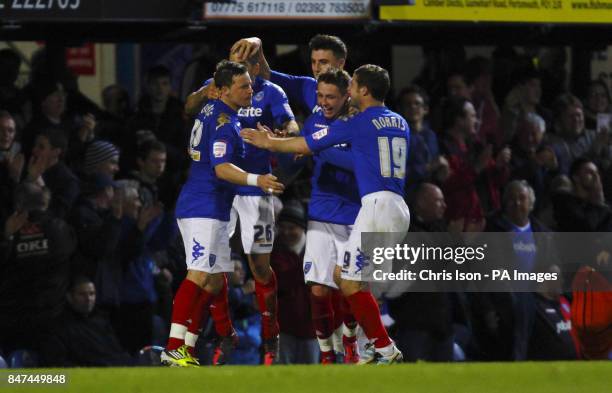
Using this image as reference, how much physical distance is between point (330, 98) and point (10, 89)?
4335mm

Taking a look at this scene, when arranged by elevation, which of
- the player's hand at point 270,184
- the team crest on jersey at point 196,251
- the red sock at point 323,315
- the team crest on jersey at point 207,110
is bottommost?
the red sock at point 323,315

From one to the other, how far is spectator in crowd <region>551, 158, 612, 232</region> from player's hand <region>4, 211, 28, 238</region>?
533 cm

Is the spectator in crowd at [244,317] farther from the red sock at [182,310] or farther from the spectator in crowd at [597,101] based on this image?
the spectator in crowd at [597,101]

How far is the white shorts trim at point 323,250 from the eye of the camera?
1136cm

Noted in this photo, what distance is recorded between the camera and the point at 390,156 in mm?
10664

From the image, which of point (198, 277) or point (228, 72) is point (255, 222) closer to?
point (198, 277)

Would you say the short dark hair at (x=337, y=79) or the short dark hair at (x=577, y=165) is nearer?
the short dark hair at (x=337, y=79)

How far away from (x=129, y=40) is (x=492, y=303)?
14.2ft

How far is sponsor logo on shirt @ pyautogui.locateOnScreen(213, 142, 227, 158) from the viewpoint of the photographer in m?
10.7

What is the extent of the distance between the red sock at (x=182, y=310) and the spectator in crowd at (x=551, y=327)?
4.56 meters

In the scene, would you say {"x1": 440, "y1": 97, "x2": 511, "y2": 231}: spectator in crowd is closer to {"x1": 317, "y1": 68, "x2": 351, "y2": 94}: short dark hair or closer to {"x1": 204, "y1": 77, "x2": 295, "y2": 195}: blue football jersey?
{"x1": 204, "y1": 77, "x2": 295, "y2": 195}: blue football jersey

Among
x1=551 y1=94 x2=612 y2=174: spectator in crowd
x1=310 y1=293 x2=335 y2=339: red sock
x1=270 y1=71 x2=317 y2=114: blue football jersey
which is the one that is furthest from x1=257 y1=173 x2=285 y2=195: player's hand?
x1=551 y1=94 x2=612 y2=174: spectator in crowd

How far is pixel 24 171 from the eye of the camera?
1327 centimetres

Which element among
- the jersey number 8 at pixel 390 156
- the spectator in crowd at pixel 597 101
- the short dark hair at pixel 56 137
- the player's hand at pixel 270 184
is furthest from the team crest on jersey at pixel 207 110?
the spectator in crowd at pixel 597 101
